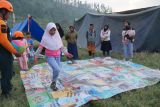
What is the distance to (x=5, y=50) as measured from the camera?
6.32 metres

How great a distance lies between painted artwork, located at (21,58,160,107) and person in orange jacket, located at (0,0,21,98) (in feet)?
1.76

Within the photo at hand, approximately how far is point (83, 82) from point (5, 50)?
204cm

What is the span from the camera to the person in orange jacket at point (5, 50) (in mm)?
6105

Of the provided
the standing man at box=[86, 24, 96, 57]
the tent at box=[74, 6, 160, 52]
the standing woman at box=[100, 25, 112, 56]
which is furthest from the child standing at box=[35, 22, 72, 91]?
the tent at box=[74, 6, 160, 52]

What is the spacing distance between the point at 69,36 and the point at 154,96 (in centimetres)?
595

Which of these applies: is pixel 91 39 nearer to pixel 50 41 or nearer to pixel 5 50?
pixel 50 41

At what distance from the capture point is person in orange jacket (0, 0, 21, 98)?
6105 millimetres

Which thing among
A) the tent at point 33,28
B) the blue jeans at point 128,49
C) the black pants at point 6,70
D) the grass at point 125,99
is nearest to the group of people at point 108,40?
the blue jeans at point 128,49

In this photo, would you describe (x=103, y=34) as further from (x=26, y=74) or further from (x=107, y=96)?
(x=107, y=96)

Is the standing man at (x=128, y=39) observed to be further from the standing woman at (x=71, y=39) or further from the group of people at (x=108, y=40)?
the standing woman at (x=71, y=39)

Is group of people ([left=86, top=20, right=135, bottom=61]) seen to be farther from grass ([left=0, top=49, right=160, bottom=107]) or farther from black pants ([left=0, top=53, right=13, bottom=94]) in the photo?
black pants ([left=0, top=53, right=13, bottom=94])

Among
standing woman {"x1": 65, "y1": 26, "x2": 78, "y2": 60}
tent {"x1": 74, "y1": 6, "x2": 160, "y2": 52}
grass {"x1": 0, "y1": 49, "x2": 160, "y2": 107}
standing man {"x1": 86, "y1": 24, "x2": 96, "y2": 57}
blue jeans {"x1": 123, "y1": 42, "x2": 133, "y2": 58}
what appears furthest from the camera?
standing man {"x1": 86, "y1": 24, "x2": 96, "y2": 57}

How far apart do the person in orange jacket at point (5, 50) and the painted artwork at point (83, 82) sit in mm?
538

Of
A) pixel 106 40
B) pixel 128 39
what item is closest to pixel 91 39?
pixel 106 40
